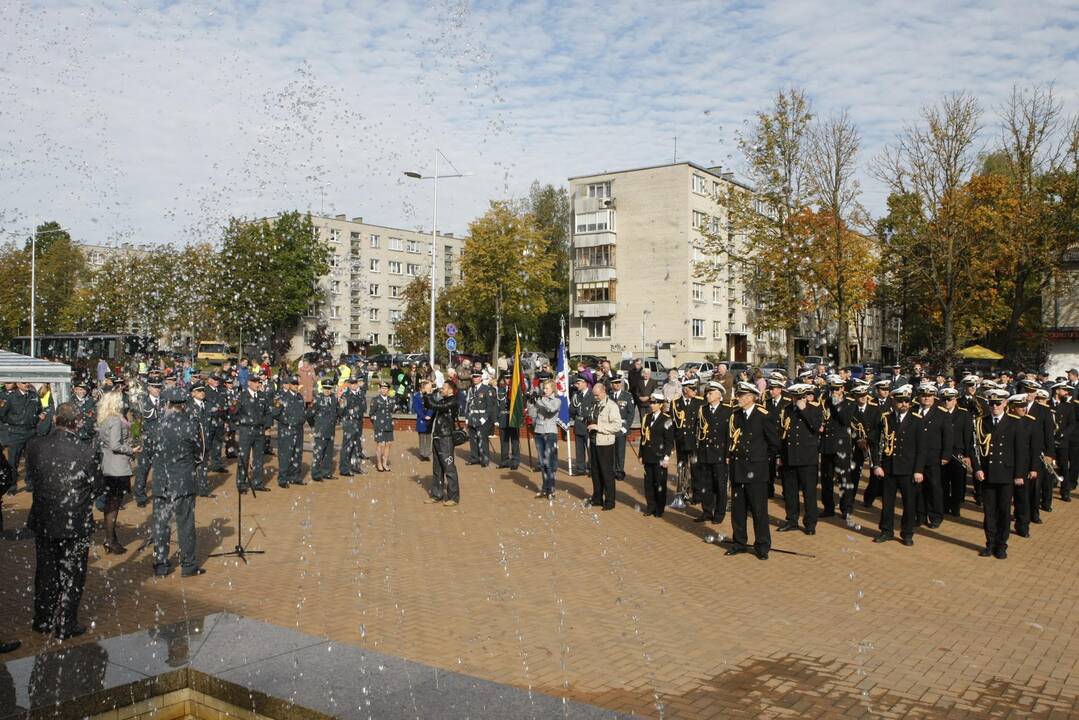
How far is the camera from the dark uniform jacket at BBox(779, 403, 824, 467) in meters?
11.9

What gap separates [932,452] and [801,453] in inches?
68.4

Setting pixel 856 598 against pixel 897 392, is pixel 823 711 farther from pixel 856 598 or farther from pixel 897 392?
pixel 897 392

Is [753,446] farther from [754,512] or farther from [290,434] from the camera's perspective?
[290,434]

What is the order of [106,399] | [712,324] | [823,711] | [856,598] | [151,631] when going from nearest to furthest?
1. [823,711]
2. [151,631]
3. [856,598]
4. [106,399]
5. [712,324]

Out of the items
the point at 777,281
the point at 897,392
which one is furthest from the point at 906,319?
the point at 897,392

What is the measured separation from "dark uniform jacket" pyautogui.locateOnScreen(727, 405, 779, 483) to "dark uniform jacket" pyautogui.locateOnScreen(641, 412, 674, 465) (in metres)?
2.15

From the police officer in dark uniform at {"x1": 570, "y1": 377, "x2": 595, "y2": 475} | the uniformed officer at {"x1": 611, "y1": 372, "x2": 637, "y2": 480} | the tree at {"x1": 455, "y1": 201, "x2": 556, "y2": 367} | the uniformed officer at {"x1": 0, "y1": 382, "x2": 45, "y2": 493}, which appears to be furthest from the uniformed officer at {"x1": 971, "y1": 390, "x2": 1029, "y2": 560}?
the tree at {"x1": 455, "y1": 201, "x2": 556, "y2": 367}

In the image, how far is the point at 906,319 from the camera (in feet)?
196

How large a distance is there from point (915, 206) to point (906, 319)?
27.3 meters

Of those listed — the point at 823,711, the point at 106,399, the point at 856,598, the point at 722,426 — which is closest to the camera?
the point at 823,711

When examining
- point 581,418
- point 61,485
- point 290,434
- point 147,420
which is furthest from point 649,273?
point 61,485

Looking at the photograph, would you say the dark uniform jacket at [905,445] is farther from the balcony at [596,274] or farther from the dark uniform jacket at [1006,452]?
the balcony at [596,274]

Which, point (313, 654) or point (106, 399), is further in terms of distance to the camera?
point (106, 399)

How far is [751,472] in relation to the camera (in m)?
10.5
